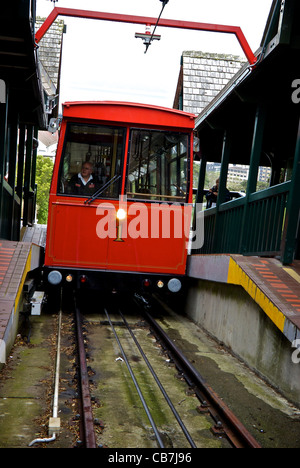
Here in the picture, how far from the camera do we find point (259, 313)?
6.17 m

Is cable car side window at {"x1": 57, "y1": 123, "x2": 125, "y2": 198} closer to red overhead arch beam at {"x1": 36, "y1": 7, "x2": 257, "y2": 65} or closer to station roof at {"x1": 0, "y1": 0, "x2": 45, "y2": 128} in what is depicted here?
station roof at {"x1": 0, "y1": 0, "x2": 45, "y2": 128}

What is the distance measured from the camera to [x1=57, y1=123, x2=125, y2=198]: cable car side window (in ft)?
28.7

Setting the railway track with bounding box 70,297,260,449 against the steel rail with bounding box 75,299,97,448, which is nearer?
the steel rail with bounding box 75,299,97,448

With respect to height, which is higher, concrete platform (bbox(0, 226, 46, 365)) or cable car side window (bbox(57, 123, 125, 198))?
cable car side window (bbox(57, 123, 125, 198))

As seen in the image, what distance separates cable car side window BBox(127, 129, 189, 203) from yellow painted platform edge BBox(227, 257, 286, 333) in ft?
7.96

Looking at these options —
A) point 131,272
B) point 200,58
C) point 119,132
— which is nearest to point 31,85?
point 119,132

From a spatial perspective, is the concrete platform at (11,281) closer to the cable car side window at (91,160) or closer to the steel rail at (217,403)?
the cable car side window at (91,160)

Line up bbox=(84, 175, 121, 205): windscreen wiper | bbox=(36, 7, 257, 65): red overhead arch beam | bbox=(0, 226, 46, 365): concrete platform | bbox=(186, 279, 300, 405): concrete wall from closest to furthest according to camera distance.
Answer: bbox=(0, 226, 46, 365): concrete platform → bbox=(186, 279, 300, 405): concrete wall → bbox=(84, 175, 121, 205): windscreen wiper → bbox=(36, 7, 257, 65): red overhead arch beam

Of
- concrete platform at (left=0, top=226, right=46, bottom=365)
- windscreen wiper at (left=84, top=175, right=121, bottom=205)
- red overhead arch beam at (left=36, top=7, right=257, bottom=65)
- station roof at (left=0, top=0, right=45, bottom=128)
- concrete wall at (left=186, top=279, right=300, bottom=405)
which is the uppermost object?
red overhead arch beam at (left=36, top=7, right=257, bottom=65)

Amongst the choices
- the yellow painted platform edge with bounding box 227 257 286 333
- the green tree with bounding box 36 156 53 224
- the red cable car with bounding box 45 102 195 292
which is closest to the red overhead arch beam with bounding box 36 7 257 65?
the red cable car with bounding box 45 102 195 292

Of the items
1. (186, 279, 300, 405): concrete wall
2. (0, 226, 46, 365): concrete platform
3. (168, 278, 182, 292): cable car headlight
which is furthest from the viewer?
(168, 278, 182, 292): cable car headlight

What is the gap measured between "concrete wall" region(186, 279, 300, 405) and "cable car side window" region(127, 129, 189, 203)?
1710mm

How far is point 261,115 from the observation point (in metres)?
8.41

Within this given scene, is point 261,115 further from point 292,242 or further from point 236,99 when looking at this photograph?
point 292,242
